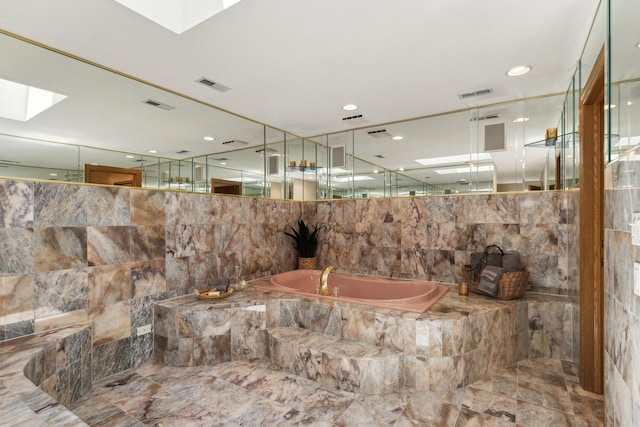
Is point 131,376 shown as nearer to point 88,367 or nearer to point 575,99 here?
point 88,367

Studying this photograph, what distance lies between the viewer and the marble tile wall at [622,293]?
4.06ft

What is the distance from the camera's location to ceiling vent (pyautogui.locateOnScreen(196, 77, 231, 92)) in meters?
2.86

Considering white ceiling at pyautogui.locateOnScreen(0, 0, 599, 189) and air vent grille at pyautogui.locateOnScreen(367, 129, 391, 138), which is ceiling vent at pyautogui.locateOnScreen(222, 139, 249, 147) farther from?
air vent grille at pyautogui.locateOnScreen(367, 129, 391, 138)

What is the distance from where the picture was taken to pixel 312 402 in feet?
7.50

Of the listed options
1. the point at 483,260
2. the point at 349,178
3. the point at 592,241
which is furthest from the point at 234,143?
the point at 592,241

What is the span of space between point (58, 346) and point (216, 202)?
6.10 feet

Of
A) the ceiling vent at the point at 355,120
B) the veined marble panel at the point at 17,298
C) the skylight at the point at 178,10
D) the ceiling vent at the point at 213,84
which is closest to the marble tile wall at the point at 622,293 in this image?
the skylight at the point at 178,10

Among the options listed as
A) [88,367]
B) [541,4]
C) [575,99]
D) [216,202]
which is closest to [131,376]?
[88,367]

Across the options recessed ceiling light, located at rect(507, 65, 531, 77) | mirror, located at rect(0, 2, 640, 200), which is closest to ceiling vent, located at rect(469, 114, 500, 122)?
mirror, located at rect(0, 2, 640, 200)

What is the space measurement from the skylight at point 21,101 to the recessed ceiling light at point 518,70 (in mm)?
3622

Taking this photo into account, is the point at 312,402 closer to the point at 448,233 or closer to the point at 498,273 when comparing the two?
the point at 498,273

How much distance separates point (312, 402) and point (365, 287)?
190cm

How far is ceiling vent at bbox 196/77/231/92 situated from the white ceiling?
0.06 metres

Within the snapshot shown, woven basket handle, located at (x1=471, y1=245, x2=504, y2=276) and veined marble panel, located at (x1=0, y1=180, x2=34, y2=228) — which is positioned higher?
veined marble panel, located at (x1=0, y1=180, x2=34, y2=228)
